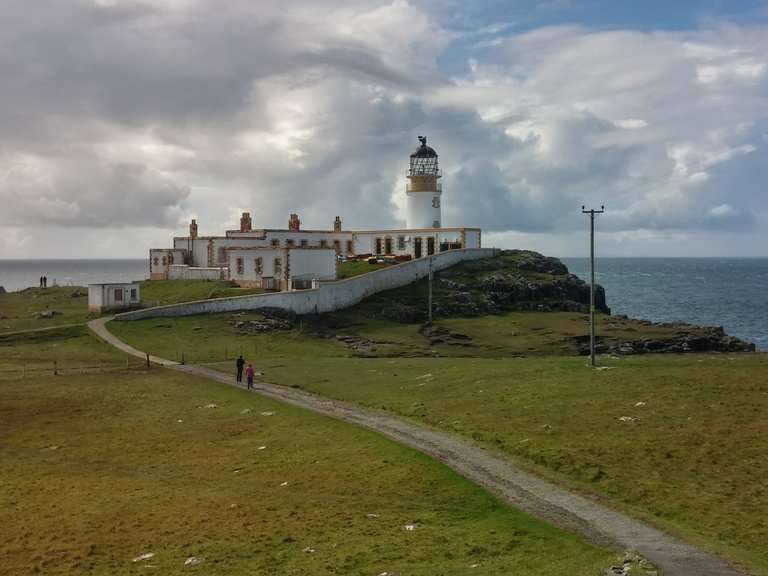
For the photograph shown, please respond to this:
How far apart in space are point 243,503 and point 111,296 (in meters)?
53.9

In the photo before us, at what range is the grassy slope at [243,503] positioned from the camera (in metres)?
20.9

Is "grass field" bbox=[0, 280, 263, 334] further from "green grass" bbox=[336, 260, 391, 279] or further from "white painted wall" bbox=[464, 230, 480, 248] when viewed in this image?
"white painted wall" bbox=[464, 230, 480, 248]

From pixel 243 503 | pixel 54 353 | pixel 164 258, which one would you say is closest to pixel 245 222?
pixel 164 258

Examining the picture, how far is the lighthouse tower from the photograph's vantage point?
352ft

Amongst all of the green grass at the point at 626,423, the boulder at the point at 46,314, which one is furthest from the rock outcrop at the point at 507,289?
the boulder at the point at 46,314

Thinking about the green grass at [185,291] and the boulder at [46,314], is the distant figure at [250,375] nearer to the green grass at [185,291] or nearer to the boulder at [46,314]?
the green grass at [185,291]

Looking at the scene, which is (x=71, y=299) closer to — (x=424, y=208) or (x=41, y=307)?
(x=41, y=307)

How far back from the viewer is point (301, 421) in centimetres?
3725

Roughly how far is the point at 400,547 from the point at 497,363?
108 ft

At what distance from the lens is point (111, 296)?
75.2 meters

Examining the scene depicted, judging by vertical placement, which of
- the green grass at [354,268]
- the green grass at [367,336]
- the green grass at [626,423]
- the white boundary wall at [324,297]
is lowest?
the green grass at [626,423]

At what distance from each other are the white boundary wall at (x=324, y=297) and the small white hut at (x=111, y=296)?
4.45m

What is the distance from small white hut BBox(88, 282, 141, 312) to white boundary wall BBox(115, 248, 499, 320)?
445 centimetres

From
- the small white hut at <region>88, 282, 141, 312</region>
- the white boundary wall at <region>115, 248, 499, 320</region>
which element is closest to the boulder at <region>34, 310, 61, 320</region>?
the small white hut at <region>88, 282, 141, 312</region>
